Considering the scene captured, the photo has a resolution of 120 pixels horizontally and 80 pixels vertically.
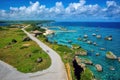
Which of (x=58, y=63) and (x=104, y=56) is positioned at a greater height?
(x=58, y=63)

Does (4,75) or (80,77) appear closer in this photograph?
(4,75)

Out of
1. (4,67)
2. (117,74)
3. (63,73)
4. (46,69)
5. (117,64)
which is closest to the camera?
(63,73)

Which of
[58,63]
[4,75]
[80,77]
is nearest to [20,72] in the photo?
[4,75]

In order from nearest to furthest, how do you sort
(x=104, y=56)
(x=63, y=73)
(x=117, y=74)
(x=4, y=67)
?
(x=63, y=73) → (x=4, y=67) → (x=117, y=74) → (x=104, y=56)

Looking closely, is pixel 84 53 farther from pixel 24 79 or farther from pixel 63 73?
pixel 24 79

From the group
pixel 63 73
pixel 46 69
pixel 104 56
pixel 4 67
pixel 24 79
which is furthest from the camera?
pixel 104 56

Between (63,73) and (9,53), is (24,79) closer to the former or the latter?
(63,73)

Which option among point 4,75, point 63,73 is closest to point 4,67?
point 4,75

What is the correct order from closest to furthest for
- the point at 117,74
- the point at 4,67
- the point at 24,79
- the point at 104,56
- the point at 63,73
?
the point at 24,79
the point at 63,73
the point at 4,67
the point at 117,74
the point at 104,56

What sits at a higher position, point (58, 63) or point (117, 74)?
point (58, 63)
